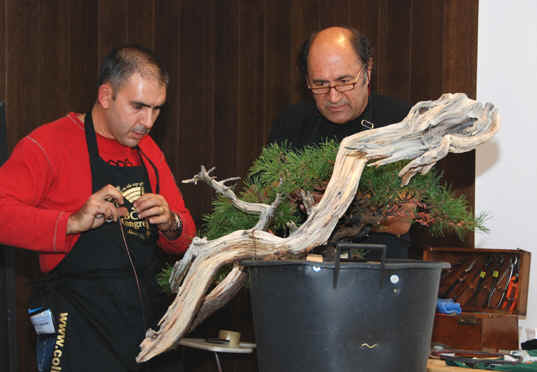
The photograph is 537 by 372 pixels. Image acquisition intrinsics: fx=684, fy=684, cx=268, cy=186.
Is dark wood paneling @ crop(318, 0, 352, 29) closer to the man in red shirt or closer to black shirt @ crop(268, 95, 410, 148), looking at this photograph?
black shirt @ crop(268, 95, 410, 148)

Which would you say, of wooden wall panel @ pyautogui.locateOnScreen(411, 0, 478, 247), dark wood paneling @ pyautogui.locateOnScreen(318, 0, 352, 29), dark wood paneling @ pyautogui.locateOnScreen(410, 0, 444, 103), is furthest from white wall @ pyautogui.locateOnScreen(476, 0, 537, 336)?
dark wood paneling @ pyautogui.locateOnScreen(318, 0, 352, 29)

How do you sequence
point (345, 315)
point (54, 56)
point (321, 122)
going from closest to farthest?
point (345, 315)
point (321, 122)
point (54, 56)

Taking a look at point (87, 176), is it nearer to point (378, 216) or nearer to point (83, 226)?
point (83, 226)

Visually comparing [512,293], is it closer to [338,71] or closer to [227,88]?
[338,71]

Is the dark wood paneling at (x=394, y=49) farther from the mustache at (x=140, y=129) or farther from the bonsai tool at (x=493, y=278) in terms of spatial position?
the mustache at (x=140, y=129)

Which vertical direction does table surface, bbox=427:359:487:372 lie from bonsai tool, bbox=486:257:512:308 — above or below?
below

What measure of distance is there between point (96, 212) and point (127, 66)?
45 centimetres

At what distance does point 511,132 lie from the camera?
2.85m

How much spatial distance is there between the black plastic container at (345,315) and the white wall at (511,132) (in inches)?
69.9

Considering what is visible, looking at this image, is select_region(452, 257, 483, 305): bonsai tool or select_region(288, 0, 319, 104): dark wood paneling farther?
select_region(288, 0, 319, 104): dark wood paneling

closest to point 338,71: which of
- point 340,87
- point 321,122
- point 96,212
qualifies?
point 340,87

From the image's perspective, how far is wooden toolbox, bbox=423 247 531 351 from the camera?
2.33 meters

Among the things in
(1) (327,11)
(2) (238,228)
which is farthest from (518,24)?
(2) (238,228)

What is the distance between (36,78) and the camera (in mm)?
2559
